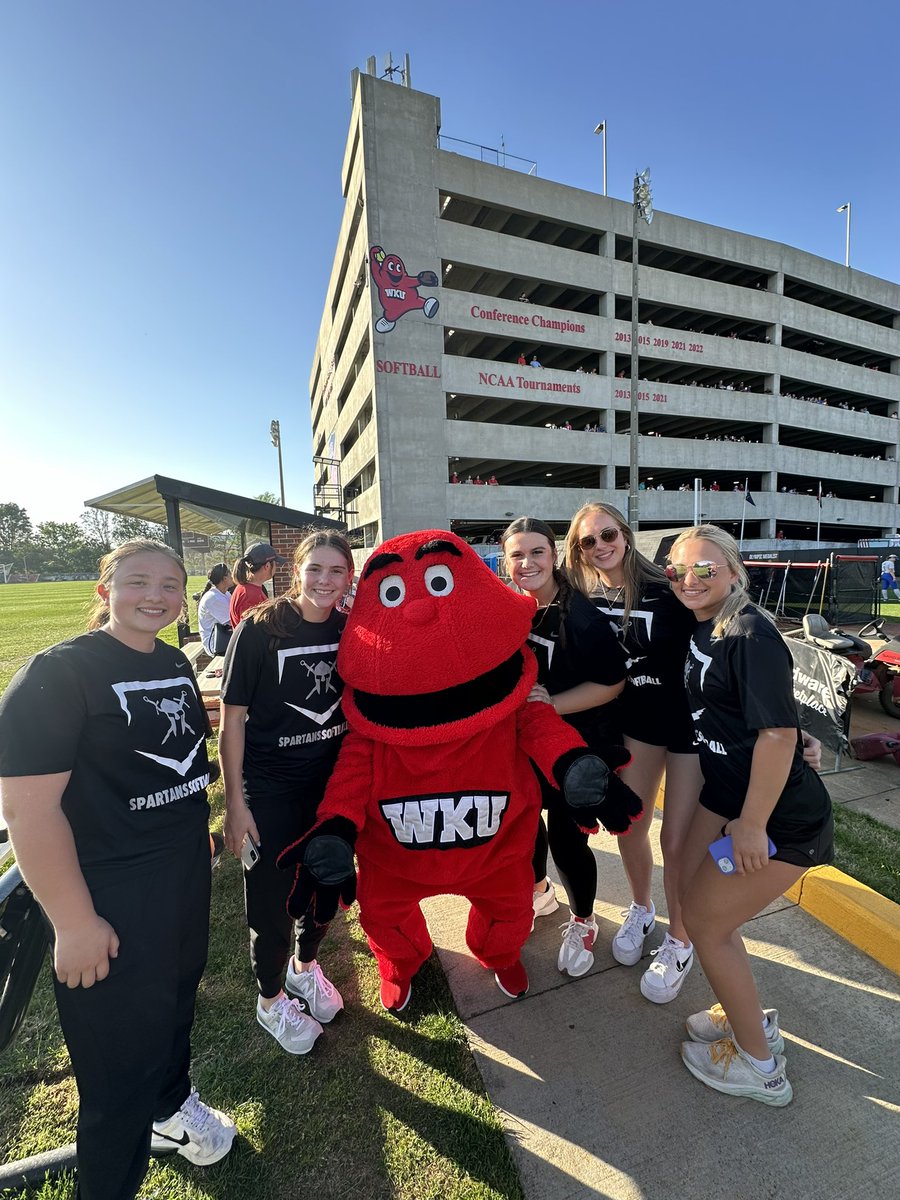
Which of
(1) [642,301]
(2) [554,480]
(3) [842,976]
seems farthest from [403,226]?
(3) [842,976]

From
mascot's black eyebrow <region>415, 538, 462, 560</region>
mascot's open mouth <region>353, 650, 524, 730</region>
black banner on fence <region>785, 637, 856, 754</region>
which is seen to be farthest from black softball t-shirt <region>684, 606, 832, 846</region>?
black banner on fence <region>785, 637, 856, 754</region>

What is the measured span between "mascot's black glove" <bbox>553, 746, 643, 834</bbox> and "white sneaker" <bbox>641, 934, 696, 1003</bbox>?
104 centimetres

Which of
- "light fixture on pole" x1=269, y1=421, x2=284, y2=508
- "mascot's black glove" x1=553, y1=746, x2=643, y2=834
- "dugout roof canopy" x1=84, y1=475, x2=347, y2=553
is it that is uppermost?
"light fixture on pole" x1=269, y1=421, x2=284, y2=508

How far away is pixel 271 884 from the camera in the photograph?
2092 millimetres

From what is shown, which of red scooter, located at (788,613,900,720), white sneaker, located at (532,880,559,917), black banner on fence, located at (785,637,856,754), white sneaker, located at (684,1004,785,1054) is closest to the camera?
white sneaker, located at (684,1004,785,1054)

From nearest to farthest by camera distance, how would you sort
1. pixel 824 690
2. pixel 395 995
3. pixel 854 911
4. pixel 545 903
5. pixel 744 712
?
pixel 744 712 < pixel 395 995 < pixel 854 911 < pixel 545 903 < pixel 824 690

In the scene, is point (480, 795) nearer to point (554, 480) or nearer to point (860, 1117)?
point (860, 1117)

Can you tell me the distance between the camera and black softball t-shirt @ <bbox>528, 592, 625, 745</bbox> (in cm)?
228

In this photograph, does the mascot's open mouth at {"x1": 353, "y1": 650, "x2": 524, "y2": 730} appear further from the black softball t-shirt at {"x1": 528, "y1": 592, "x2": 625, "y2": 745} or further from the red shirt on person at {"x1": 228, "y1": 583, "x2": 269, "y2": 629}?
the red shirt on person at {"x1": 228, "y1": 583, "x2": 269, "y2": 629}

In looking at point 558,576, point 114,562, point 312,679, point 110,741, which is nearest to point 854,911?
point 558,576

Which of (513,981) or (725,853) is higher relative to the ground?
(725,853)

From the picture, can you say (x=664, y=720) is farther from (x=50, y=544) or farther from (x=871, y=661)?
(x=50, y=544)

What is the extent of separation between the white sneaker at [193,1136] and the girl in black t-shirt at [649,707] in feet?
5.73

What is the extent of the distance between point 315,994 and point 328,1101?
426mm
